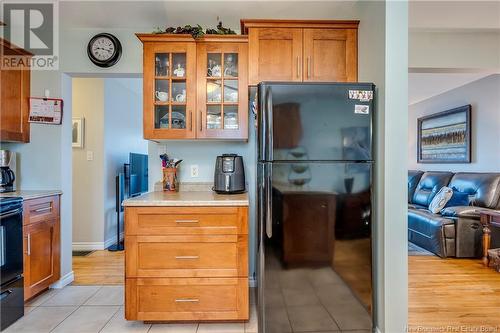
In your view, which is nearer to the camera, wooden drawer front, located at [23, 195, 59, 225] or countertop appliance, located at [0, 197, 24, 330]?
countertop appliance, located at [0, 197, 24, 330]

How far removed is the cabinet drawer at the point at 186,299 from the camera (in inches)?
75.7

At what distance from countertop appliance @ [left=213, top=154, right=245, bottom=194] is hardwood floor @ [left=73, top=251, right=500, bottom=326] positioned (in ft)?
4.78

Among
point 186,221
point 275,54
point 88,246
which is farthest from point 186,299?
point 88,246

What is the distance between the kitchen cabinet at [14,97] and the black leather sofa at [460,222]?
4493mm

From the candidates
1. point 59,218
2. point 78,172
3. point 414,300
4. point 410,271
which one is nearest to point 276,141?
point 414,300

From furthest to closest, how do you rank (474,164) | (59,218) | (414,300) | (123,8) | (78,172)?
(474,164)
(78,172)
(59,218)
(414,300)
(123,8)

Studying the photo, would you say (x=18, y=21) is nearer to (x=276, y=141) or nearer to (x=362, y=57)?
(x=276, y=141)

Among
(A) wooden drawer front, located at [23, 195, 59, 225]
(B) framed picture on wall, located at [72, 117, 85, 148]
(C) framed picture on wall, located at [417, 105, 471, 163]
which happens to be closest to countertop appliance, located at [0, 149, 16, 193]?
(A) wooden drawer front, located at [23, 195, 59, 225]

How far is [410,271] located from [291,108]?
240 cm

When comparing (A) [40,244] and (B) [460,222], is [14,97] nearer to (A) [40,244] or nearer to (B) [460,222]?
(A) [40,244]

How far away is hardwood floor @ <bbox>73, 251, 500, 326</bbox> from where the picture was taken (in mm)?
2107

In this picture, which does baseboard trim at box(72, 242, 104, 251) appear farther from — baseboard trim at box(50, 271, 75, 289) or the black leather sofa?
the black leather sofa

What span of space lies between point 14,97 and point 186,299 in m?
2.27

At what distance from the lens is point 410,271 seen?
3.02m
